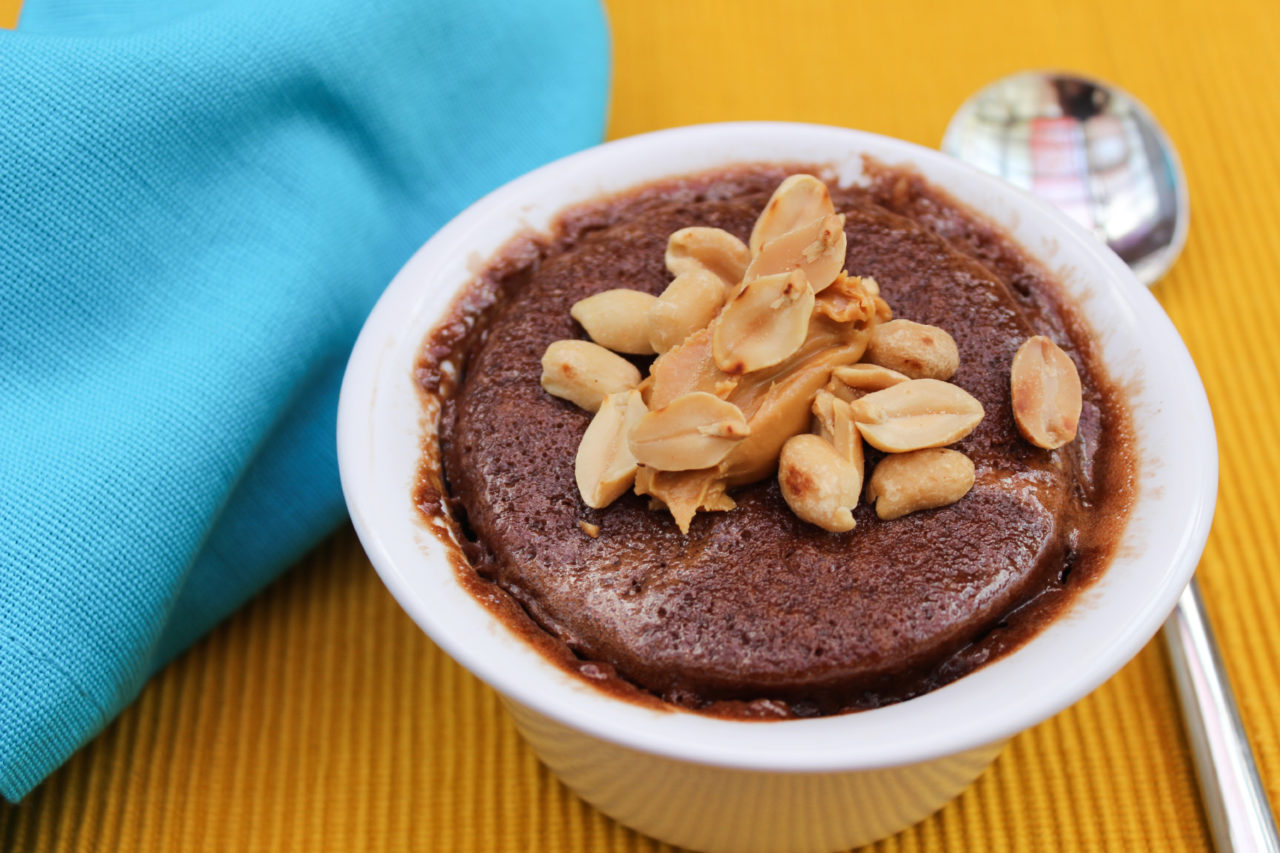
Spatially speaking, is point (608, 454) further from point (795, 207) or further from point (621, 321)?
point (795, 207)

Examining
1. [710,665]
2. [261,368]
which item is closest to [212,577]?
[261,368]

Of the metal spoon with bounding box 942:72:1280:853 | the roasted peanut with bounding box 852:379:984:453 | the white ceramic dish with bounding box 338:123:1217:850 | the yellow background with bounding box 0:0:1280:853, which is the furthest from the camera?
the metal spoon with bounding box 942:72:1280:853

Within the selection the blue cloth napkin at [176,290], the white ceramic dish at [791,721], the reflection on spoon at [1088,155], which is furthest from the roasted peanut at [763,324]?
the reflection on spoon at [1088,155]

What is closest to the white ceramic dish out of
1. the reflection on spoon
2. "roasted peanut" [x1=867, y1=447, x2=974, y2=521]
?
"roasted peanut" [x1=867, y1=447, x2=974, y2=521]

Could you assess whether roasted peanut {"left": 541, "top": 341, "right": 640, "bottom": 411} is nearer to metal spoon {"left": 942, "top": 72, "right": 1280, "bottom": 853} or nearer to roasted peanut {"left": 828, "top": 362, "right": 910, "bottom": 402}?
roasted peanut {"left": 828, "top": 362, "right": 910, "bottom": 402}

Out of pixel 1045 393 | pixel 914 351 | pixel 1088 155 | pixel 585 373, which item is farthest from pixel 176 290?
pixel 1088 155
